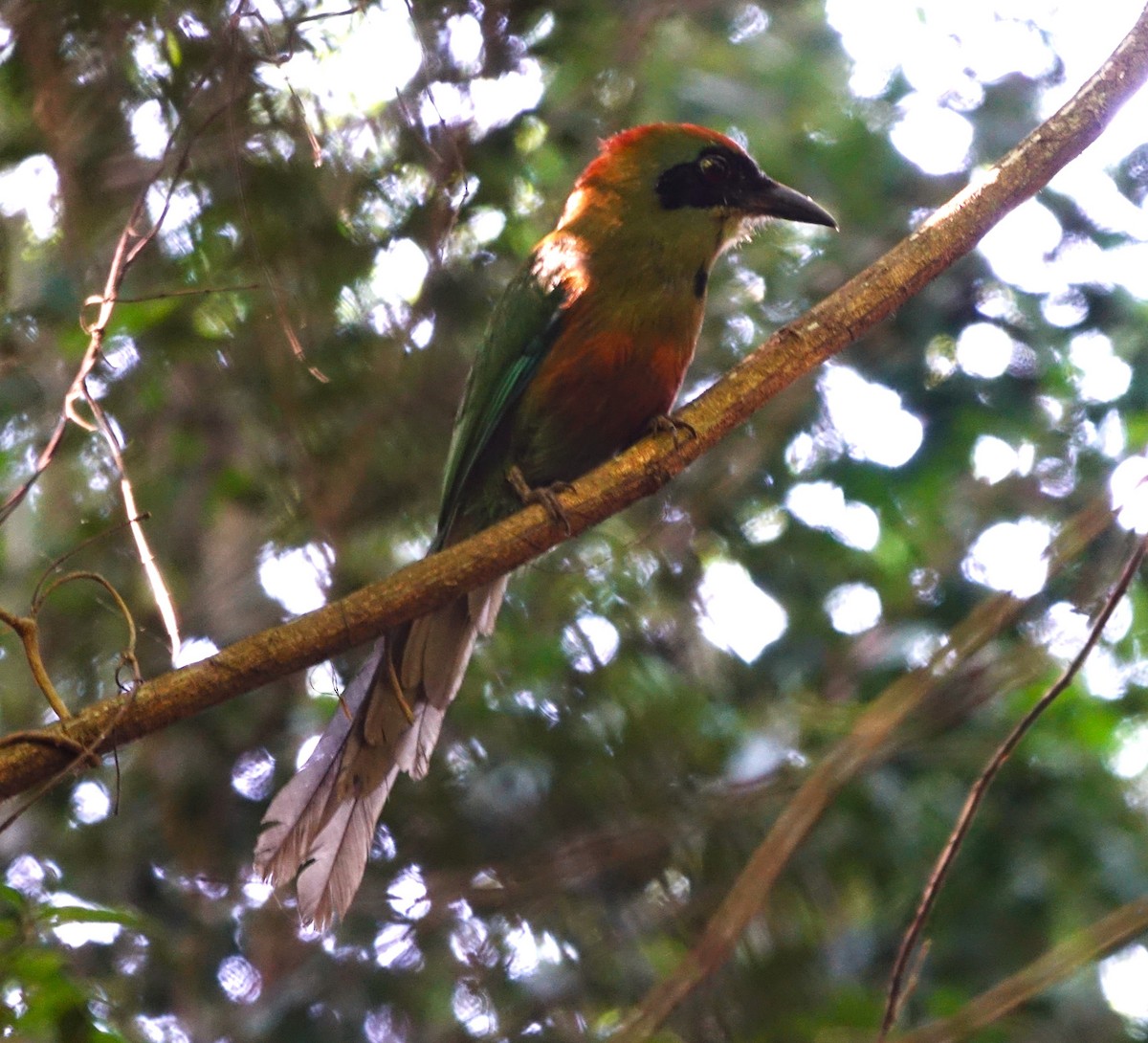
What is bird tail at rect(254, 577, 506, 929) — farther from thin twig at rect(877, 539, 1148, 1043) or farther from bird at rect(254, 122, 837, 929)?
thin twig at rect(877, 539, 1148, 1043)

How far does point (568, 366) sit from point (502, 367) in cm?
21

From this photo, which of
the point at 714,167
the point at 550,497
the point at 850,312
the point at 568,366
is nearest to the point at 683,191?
the point at 714,167

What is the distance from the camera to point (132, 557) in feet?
13.1

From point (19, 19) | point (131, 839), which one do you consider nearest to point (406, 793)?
point (131, 839)

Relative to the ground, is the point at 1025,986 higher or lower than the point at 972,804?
lower

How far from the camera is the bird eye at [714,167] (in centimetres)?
358

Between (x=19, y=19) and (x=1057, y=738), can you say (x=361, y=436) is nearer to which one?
(x=19, y=19)

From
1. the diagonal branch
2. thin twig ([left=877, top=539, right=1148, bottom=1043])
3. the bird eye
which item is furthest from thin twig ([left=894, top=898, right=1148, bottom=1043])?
the bird eye

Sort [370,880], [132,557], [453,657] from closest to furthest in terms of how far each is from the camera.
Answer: [453,657] → [370,880] → [132,557]

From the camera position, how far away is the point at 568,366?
3248mm

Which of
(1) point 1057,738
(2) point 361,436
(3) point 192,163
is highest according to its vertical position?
(3) point 192,163

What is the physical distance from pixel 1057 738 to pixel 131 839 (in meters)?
2.59

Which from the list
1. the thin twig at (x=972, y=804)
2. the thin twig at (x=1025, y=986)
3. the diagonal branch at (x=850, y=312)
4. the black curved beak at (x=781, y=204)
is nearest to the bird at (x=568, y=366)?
the black curved beak at (x=781, y=204)

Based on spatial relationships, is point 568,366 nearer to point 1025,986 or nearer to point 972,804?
point 972,804
